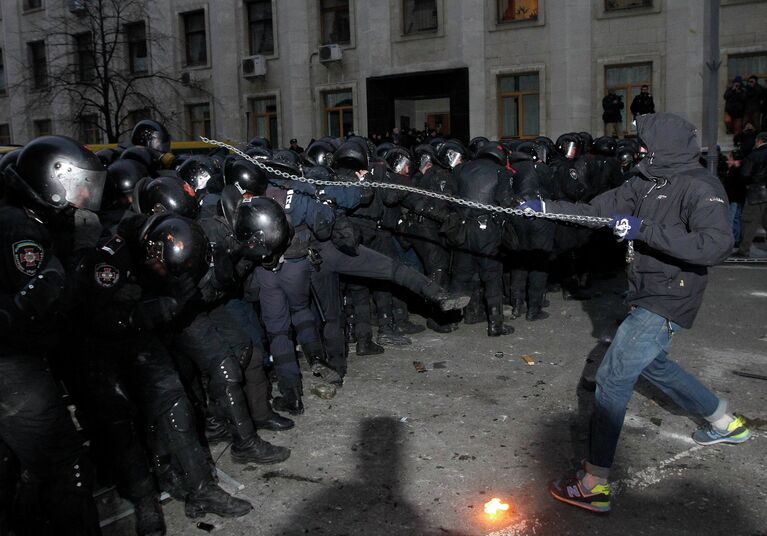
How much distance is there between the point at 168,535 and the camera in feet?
13.0

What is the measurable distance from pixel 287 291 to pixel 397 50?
1856cm

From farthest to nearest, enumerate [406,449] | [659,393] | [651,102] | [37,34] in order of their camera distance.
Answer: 1. [37,34]
2. [651,102]
3. [659,393]
4. [406,449]

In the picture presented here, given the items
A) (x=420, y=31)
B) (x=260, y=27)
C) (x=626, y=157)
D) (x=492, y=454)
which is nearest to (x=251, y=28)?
(x=260, y=27)

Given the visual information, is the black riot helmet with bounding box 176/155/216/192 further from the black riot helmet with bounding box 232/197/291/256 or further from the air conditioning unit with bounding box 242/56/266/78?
the air conditioning unit with bounding box 242/56/266/78

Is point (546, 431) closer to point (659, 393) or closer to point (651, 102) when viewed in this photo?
point (659, 393)

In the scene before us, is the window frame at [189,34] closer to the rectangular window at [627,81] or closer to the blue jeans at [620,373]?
the rectangular window at [627,81]

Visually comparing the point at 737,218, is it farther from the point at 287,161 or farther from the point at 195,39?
the point at 195,39

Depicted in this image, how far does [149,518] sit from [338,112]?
21699 mm

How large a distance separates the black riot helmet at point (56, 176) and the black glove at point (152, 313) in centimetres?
59

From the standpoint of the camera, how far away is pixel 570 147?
10523 mm

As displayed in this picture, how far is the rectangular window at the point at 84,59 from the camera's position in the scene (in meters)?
28.7

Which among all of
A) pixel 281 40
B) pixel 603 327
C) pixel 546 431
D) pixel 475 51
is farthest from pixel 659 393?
pixel 281 40

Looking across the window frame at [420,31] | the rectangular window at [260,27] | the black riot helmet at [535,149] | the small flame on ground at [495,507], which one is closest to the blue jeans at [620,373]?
the small flame on ground at [495,507]

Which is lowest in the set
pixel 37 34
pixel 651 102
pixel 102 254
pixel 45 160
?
pixel 102 254
